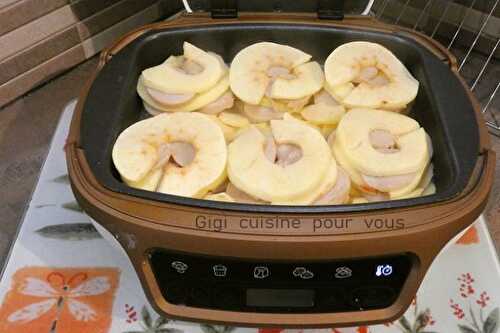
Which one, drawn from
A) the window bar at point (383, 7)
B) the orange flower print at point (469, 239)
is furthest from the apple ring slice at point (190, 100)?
the window bar at point (383, 7)

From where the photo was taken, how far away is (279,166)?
1.95ft

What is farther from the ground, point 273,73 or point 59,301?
point 273,73

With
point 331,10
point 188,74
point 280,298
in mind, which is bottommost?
point 280,298

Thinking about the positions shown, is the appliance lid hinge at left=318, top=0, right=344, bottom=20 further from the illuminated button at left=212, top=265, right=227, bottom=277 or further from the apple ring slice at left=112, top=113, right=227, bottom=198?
the illuminated button at left=212, top=265, right=227, bottom=277

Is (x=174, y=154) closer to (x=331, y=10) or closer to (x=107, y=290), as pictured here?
(x=107, y=290)

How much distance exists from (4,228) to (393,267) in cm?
61

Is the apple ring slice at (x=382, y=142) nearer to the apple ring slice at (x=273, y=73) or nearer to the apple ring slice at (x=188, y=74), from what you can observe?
the apple ring slice at (x=273, y=73)

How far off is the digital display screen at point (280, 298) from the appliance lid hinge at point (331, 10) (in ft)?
1.32

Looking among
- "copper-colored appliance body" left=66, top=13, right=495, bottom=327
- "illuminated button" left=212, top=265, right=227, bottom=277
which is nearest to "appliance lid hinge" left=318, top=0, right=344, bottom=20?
"copper-colored appliance body" left=66, top=13, right=495, bottom=327

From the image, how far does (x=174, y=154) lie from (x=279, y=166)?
0.13 meters

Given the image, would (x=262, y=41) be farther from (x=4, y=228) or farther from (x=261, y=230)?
(x=4, y=228)

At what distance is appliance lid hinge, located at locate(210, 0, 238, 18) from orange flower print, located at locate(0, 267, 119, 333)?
40 cm

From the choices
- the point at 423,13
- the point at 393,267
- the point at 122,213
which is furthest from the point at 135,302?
the point at 423,13

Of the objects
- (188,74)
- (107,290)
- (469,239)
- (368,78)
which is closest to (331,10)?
(368,78)
